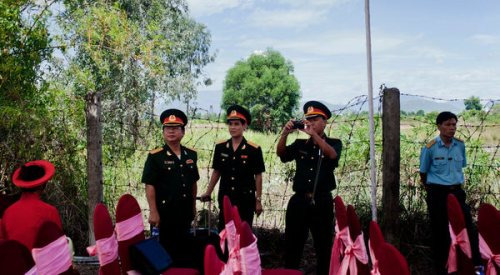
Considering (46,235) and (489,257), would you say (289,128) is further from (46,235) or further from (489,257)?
(46,235)

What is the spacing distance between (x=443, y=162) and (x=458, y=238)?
172 cm

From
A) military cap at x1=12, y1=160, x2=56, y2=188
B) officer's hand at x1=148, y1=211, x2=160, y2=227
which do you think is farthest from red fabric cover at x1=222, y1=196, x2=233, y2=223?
military cap at x1=12, y1=160, x2=56, y2=188

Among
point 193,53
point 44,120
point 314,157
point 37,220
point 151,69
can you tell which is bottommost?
point 37,220

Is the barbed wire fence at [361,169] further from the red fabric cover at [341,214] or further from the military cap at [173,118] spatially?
the red fabric cover at [341,214]

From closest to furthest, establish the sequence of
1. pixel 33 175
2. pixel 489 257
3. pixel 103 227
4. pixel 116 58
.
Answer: pixel 489 257
pixel 103 227
pixel 33 175
pixel 116 58

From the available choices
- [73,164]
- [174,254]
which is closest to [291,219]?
[174,254]

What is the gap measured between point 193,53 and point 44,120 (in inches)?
1199

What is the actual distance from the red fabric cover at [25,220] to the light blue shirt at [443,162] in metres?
3.13

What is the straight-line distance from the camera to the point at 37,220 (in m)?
2.95

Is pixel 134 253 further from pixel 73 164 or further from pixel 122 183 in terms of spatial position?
pixel 122 183

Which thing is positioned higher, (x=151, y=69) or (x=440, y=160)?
(x=151, y=69)

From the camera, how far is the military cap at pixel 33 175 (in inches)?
121

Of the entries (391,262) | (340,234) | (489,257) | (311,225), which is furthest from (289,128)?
(391,262)

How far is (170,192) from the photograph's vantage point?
3.89 meters
